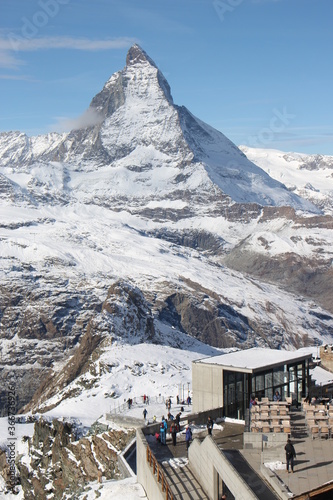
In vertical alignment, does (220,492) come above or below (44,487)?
above

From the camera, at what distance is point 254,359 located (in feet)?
172

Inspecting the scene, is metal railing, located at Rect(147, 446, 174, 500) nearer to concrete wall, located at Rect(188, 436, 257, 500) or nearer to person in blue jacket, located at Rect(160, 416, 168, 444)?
concrete wall, located at Rect(188, 436, 257, 500)

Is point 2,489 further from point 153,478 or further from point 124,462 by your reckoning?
point 153,478

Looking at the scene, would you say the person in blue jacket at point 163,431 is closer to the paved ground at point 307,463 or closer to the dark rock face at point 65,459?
the paved ground at point 307,463

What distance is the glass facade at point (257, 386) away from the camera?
49.4 metres

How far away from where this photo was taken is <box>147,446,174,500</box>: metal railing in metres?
32.0

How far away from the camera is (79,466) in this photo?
6338 centimetres

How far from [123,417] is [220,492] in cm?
3452

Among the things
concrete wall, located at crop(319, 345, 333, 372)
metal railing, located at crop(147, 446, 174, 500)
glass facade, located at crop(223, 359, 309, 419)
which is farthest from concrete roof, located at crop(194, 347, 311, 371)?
concrete wall, located at crop(319, 345, 333, 372)

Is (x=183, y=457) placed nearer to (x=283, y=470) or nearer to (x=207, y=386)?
(x=283, y=470)

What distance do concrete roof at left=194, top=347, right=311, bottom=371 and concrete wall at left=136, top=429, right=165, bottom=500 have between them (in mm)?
10124

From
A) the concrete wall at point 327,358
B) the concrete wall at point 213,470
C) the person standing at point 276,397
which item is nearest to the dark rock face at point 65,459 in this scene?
the person standing at point 276,397

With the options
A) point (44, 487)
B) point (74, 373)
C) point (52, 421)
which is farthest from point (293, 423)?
point (74, 373)

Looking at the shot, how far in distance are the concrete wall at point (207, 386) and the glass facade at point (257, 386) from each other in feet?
A: 1.29
